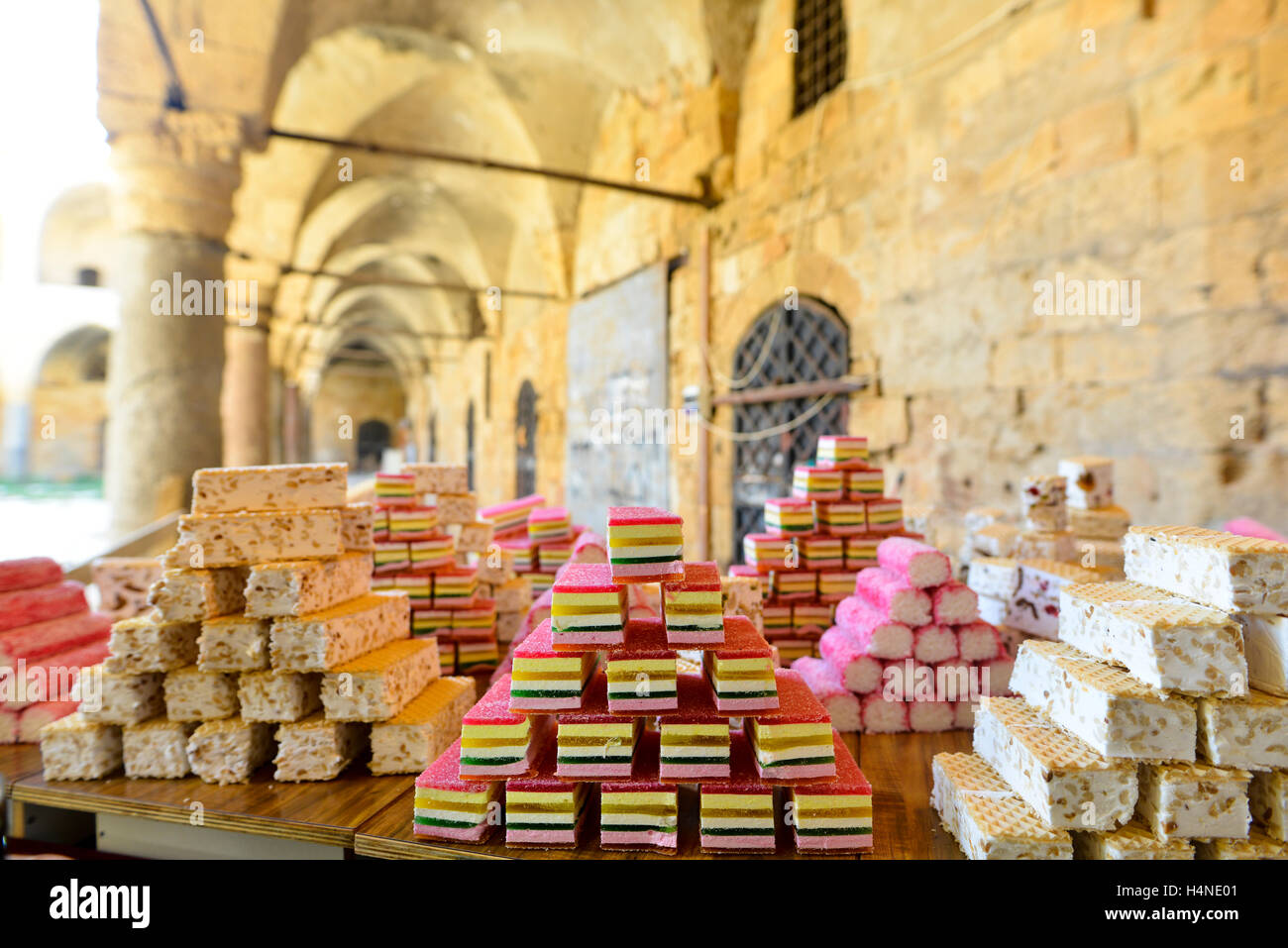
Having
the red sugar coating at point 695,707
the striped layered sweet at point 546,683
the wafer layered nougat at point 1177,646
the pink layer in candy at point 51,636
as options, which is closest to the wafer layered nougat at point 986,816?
the wafer layered nougat at point 1177,646

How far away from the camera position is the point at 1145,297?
3920 millimetres

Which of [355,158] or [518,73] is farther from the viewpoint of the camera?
[355,158]

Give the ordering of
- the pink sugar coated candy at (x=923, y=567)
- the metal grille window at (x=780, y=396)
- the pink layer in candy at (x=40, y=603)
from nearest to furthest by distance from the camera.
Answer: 1. the pink sugar coated candy at (x=923, y=567)
2. the pink layer in candy at (x=40, y=603)
3. the metal grille window at (x=780, y=396)

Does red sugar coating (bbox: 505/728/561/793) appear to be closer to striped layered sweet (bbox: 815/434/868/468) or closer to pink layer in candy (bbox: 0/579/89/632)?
striped layered sweet (bbox: 815/434/868/468)

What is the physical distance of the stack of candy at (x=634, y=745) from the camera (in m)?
2.10

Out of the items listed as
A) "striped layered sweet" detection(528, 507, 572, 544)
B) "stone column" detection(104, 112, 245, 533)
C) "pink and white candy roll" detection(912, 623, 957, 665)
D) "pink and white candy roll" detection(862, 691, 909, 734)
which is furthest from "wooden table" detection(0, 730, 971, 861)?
"stone column" detection(104, 112, 245, 533)

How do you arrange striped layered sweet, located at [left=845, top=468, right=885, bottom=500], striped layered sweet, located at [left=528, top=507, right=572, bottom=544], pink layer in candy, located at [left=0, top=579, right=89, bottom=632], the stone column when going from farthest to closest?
the stone column → striped layered sweet, located at [left=528, top=507, right=572, bottom=544] → striped layered sweet, located at [left=845, top=468, right=885, bottom=500] → pink layer in candy, located at [left=0, top=579, right=89, bottom=632]

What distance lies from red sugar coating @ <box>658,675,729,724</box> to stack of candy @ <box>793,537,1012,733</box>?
92cm

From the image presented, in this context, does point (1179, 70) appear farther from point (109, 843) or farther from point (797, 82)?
point (109, 843)

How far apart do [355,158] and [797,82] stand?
846 cm

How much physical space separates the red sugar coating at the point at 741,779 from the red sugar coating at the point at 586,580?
0.69 m

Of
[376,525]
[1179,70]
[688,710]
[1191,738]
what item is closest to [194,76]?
[376,525]

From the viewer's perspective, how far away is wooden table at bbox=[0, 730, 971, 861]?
212cm

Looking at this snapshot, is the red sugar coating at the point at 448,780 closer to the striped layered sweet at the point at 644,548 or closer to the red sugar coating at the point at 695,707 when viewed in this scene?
the red sugar coating at the point at 695,707
